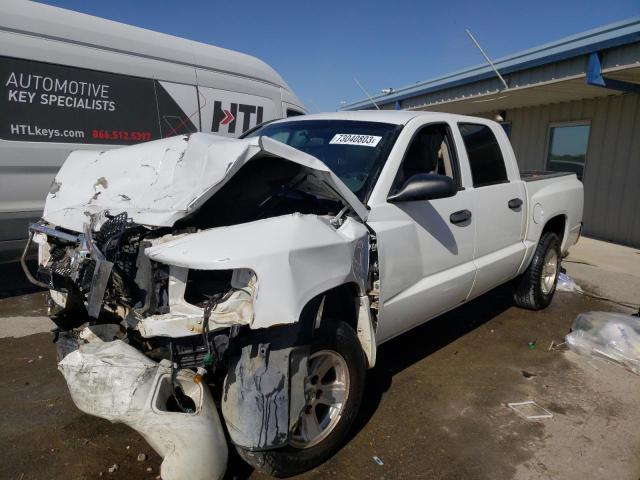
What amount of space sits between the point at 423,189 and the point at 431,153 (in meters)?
0.92

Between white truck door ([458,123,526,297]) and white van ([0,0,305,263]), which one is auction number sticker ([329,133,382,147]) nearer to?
white truck door ([458,123,526,297])

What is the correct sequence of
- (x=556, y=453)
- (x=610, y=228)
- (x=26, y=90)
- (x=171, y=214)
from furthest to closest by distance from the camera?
(x=610, y=228)
(x=26, y=90)
(x=556, y=453)
(x=171, y=214)

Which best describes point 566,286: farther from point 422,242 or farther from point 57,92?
point 57,92

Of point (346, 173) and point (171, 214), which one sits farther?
point (346, 173)

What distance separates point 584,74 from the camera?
7801 mm

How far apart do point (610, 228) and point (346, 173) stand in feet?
27.7

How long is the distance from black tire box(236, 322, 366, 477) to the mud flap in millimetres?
158

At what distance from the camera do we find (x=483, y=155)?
4207 millimetres

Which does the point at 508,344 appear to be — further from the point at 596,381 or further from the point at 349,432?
the point at 349,432

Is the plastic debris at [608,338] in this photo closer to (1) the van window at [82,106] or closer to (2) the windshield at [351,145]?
(2) the windshield at [351,145]

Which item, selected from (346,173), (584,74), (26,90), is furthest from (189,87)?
(584,74)

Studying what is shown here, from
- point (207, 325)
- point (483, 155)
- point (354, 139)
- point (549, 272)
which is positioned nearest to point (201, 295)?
point (207, 325)

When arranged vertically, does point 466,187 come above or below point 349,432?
above

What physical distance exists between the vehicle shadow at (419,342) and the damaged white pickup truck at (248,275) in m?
0.54
